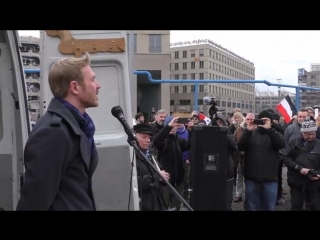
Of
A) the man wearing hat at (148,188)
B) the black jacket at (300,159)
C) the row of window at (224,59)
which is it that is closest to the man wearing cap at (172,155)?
the black jacket at (300,159)

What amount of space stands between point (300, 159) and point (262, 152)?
0.58 m

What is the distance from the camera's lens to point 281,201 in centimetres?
785

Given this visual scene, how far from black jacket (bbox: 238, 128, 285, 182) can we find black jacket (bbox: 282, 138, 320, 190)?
198mm

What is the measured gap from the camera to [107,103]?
396 cm

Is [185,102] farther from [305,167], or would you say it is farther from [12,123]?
[12,123]

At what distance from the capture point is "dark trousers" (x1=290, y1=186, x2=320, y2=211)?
549cm

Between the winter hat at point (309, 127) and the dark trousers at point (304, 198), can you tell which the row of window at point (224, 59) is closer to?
the winter hat at point (309, 127)

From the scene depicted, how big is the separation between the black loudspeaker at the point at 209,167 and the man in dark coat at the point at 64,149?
3739 millimetres

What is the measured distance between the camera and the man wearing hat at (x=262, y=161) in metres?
5.70

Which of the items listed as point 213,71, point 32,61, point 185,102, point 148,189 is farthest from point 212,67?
point 148,189

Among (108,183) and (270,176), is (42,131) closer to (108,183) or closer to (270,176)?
(108,183)

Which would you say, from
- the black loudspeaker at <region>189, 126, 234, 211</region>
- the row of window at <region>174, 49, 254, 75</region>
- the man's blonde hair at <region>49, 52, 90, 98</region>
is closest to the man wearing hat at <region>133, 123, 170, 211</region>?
the man's blonde hair at <region>49, 52, 90, 98</region>
